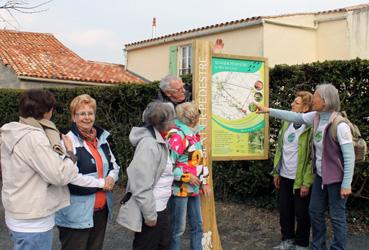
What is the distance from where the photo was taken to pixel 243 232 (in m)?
6.00

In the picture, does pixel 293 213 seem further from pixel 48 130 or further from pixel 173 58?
pixel 173 58

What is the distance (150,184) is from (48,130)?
2.95 ft

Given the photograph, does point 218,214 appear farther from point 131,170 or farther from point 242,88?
point 131,170

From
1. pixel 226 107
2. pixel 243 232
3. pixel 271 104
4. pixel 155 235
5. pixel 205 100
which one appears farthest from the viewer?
pixel 271 104

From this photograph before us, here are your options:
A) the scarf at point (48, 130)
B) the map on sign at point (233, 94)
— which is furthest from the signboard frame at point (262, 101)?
the scarf at point (48, 130)

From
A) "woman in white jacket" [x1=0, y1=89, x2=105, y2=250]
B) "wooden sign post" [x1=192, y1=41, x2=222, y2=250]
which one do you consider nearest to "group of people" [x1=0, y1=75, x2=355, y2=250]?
"woman in white jacket" [x1=0, y1=89, x2=105, y2=250]

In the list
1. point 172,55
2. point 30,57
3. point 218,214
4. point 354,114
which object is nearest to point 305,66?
point 354,114

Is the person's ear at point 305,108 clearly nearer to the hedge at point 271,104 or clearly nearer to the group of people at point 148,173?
the group of people at point 148,173

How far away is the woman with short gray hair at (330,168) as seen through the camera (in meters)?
4.01

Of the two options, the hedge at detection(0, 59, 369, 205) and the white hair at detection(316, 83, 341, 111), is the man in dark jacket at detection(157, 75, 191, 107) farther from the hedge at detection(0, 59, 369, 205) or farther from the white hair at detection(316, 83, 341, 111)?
the hedge at detection(0, 59, 369, 205)

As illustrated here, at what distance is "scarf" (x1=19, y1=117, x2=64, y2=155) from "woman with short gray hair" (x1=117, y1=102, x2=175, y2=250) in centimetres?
63

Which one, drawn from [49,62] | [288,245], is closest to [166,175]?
[288,245]

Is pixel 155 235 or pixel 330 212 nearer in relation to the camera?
pixel 155 235

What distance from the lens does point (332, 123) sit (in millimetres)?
4129
